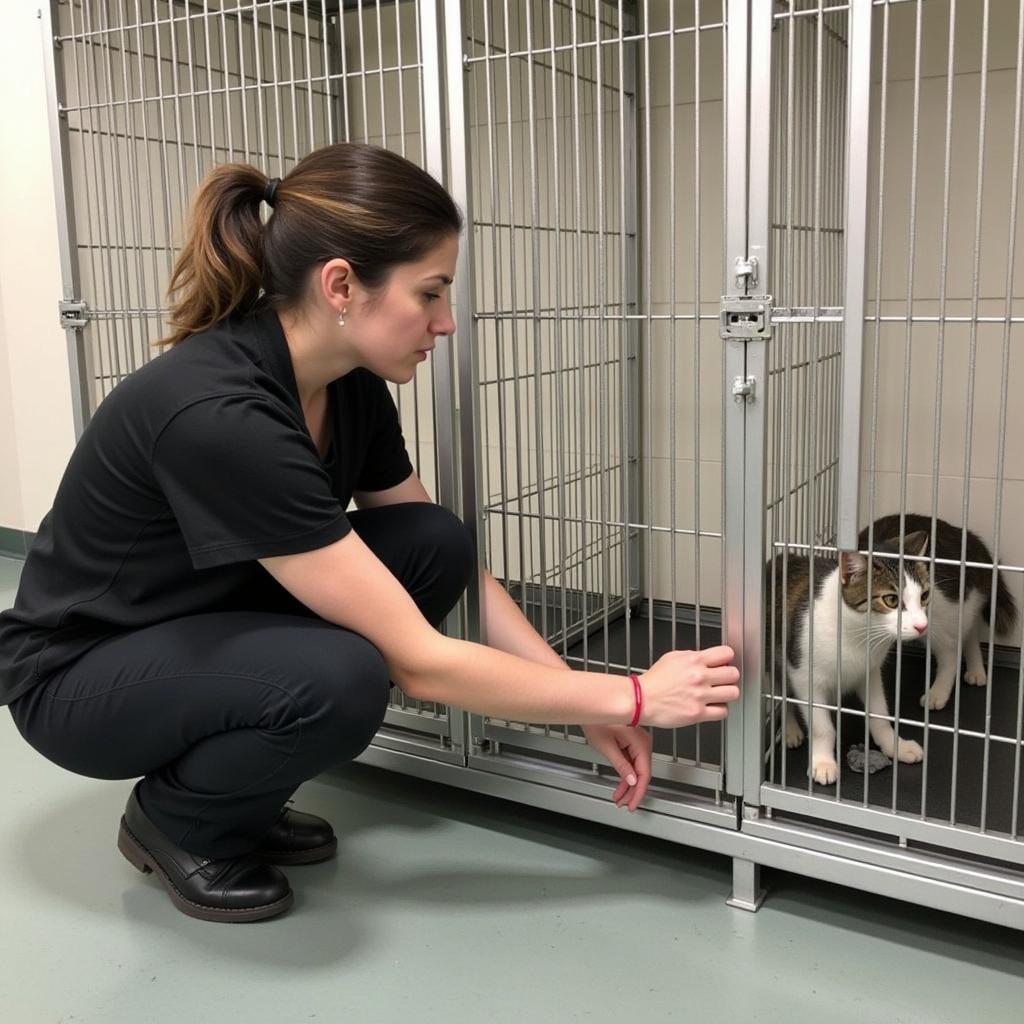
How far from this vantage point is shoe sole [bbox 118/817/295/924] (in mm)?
1578

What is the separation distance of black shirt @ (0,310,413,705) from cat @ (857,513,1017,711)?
42.7 inches

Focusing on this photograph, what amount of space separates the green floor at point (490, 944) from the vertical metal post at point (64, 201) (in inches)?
37.9

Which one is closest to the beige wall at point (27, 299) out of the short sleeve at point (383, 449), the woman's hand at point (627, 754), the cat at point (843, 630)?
the short sleeve at point (383, 449)

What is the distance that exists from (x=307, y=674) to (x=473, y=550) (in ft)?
1.41

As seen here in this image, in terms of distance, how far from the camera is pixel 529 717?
1444 mm

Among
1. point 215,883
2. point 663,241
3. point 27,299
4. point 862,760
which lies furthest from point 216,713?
point 27,299

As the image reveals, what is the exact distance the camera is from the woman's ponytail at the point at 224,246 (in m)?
1.46

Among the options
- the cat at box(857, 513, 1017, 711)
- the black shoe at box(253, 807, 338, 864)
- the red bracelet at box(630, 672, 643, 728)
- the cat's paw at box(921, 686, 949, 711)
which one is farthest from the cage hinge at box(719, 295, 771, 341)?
the black shoe at box(253, 807, 338, 864)

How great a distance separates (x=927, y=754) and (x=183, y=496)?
3.59 ft

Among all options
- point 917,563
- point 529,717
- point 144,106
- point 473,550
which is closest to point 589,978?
point 529,717

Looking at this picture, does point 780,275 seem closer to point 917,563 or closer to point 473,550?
point 917,563

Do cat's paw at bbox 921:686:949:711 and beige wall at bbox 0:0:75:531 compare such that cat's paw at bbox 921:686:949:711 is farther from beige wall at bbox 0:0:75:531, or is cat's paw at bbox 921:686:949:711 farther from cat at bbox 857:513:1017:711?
beige wall at bbox 0:0:75:531

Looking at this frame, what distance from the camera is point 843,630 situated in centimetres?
174

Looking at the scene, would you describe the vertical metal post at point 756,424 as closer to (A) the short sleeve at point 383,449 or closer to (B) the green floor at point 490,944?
(B) the green floor at point 490,944
